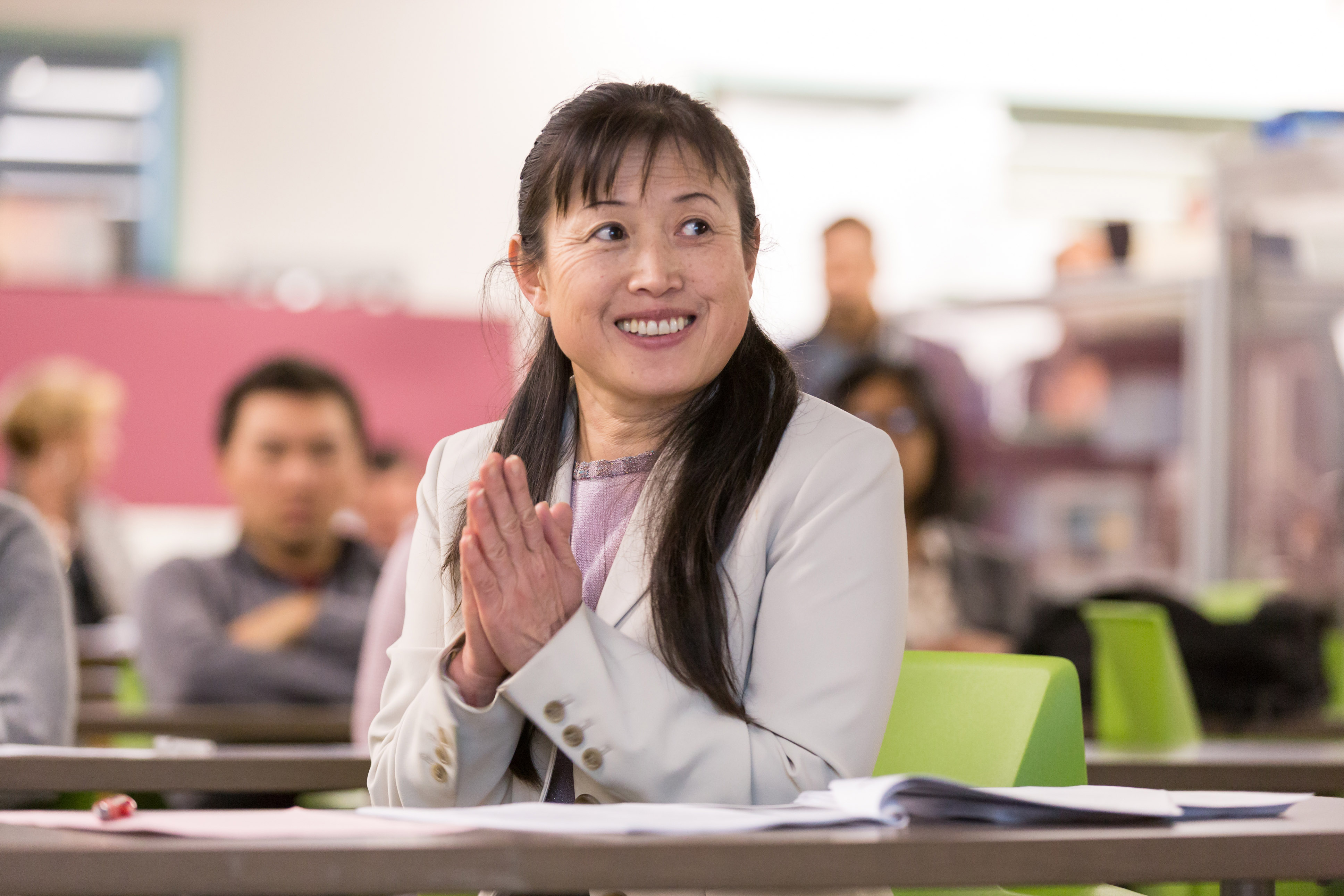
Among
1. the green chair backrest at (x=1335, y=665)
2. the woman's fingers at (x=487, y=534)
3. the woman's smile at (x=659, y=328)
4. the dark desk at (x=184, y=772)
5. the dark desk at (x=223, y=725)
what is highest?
the woman's smile at (x=659, y=328)

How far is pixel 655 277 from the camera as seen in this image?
1.33 metres

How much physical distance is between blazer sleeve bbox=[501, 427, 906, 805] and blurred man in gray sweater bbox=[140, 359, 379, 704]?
6.27ft

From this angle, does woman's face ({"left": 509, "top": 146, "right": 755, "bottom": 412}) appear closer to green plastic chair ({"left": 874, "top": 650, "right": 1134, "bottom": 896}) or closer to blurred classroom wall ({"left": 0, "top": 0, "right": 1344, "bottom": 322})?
green plastic chair ({"left": 874, "top": 650, "right": 1134, "bottom": 896})

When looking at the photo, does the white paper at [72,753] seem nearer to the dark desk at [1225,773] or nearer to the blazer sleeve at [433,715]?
the blazer sleeve at [433,715]

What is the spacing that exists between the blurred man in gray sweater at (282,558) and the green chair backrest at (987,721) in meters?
1.69

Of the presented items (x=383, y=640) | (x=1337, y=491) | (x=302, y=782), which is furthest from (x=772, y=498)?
(x=1337, y=491)

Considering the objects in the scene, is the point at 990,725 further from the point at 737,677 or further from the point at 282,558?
the point at 282,558

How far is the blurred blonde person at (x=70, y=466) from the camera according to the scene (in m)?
4.98

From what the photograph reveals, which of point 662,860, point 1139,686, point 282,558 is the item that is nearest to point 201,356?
point 282,558

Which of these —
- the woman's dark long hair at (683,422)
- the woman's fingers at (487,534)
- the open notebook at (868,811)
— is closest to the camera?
the open notebook at (868,811)

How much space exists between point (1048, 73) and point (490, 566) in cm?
666

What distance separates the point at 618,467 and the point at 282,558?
2.12 meters

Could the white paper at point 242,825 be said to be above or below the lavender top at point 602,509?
below

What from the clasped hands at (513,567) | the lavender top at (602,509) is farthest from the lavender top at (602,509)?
the clasped hands at (513,567)
